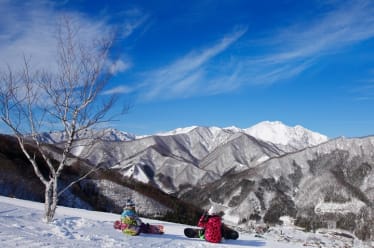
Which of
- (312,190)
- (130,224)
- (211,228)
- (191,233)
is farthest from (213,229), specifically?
(312,190)

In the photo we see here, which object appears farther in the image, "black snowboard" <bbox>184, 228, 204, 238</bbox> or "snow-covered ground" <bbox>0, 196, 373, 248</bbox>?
"black snowboard" <bbox>184, 228, 204, 238</bbox>

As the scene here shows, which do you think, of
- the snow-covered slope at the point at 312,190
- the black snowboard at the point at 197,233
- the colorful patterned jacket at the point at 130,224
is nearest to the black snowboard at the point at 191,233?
the black snowboard at the point at 197,233

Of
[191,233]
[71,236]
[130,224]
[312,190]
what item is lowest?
[71,236]

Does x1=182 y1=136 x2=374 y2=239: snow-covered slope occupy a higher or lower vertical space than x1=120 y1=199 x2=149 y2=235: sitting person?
higher

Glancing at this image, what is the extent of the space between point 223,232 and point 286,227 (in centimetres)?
14906

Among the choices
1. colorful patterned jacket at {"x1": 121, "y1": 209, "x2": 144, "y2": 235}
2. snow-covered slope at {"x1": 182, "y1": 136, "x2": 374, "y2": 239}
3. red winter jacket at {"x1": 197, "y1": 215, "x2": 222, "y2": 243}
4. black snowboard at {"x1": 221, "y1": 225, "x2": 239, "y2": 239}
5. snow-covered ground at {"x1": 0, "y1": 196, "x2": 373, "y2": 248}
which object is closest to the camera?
snow-covered ground at {"x1": 0, "y1": 196, "x2": 373, "y2": 248}

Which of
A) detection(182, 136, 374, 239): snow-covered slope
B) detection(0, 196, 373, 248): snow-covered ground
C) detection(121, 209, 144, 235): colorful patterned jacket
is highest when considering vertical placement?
detection(182, 136, 374, 239): snow-covered slope

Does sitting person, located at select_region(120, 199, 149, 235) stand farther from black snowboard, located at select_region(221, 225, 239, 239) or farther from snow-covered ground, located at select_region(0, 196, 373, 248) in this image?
black snowboard, located at select_region(221, 225, 239, 239)

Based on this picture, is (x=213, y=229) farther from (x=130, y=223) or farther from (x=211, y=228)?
(x=130, y=223)

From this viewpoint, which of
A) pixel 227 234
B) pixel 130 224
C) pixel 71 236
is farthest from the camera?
pixel 227 234

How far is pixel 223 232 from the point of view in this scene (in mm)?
16359

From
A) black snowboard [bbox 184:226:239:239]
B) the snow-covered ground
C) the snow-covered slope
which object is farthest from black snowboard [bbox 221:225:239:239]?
the snow-covered slope

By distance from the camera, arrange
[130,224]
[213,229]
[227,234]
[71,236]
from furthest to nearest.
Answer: [227,234] < [213,229] < [130,224] < [71,236]

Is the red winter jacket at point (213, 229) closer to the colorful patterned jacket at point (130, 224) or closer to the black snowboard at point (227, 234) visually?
the black snowboard at point (227, 234)
